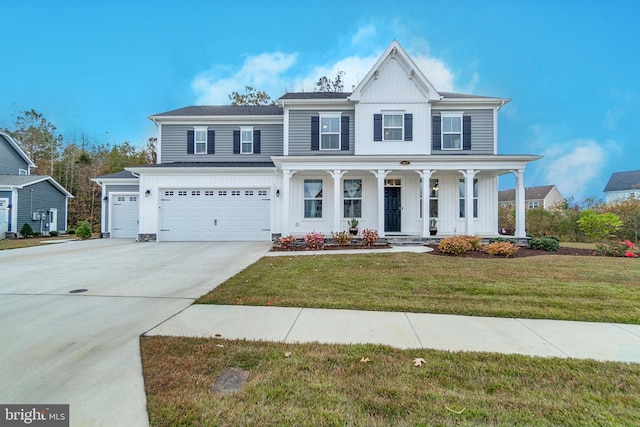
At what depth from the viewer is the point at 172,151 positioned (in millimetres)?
14750

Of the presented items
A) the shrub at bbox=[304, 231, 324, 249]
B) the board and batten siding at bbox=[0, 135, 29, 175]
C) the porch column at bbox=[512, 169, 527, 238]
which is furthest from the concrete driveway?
the board and batten siding at bbox=[0, 135, 29, 175]

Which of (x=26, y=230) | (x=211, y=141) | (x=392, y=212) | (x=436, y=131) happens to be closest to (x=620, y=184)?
(x=436, y=131)

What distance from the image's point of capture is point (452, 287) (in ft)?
17.7

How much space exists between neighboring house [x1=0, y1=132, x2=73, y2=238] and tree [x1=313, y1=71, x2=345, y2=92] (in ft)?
67.2

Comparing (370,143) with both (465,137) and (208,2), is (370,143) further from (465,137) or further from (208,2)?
(208,2)

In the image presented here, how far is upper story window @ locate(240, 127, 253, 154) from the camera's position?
14.7 m

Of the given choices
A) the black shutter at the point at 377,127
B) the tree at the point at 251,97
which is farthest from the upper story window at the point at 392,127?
the tree at the point at 251,97

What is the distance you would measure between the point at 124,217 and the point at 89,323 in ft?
43.7

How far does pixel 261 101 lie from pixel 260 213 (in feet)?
48.5

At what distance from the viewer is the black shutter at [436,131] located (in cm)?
1308

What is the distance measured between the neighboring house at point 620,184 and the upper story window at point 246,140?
4480 cm

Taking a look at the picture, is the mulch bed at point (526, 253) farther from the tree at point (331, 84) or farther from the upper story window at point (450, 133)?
the tree at point (331, 84)

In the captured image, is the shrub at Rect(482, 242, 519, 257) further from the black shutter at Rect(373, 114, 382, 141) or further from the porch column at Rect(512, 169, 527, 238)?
the black shutter at Rect(373, 114, 382, 141)

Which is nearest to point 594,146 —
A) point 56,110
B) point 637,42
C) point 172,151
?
point 637,42
